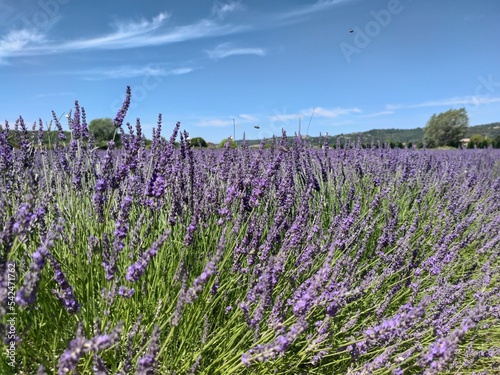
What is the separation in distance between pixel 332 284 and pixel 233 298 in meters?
0.65

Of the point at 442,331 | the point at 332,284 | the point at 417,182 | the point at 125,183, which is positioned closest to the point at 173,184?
the point at 125,183

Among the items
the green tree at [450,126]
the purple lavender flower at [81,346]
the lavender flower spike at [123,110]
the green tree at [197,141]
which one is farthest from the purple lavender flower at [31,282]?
the green tree at [450,126]

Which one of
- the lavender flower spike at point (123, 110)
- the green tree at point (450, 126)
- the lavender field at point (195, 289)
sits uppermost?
the green tree at point (450, 126)

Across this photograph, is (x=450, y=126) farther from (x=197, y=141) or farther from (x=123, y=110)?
(x=123, y=110)

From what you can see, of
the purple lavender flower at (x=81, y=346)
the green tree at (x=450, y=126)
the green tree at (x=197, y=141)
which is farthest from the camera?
the green tree at (x=450, y=126)

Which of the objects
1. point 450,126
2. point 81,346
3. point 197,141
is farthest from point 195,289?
point 450,126

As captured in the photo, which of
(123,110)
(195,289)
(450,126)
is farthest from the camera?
(450,126)

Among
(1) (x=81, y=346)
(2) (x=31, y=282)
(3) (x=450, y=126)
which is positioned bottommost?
(1) (x=81, y=346)

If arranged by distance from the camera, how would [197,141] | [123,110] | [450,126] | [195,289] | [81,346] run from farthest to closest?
[450,126] → [197,141] → [123,110] → [195,289] → [81,346]

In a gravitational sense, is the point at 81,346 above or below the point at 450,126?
below

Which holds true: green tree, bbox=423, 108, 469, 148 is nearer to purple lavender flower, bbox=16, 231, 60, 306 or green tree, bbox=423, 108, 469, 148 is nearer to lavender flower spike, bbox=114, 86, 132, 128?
lavender flower spike, bbox=114, 86, 132, 128

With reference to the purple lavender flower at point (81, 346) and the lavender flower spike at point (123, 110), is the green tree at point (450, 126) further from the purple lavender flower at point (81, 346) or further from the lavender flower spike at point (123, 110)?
the purple lavender flower at point (81, 346)

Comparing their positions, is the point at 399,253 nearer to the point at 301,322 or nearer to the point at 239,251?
the point at 239,251

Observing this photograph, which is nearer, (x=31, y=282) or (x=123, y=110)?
(x=31, y=282)
